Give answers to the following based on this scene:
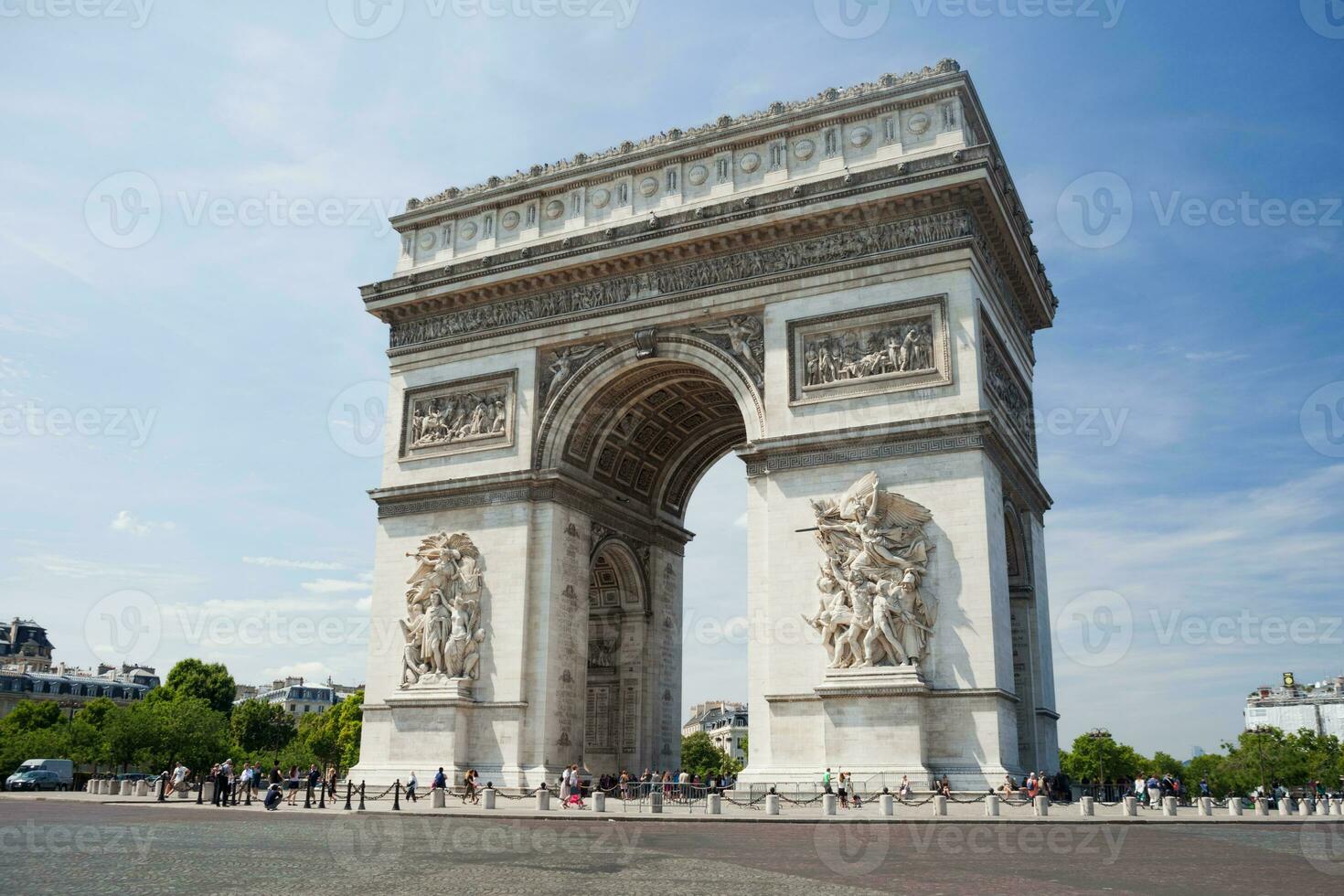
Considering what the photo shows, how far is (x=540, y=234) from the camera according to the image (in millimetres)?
32719

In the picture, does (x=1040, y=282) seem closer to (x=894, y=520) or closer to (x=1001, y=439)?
(x=1001, y=439)

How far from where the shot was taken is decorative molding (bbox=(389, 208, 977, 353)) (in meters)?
27.4

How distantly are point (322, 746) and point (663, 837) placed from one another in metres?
74.1

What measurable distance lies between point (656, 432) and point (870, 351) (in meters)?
9.55

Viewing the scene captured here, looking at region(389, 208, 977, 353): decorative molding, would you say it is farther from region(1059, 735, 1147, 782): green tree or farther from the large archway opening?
region(1059, 735, 1147, 782): green tree

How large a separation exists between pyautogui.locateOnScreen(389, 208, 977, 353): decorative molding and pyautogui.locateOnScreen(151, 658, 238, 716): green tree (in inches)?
1846

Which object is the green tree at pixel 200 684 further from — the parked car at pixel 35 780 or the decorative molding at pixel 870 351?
the decorative molding at pixel 870 351

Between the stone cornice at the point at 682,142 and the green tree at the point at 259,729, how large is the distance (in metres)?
61.9

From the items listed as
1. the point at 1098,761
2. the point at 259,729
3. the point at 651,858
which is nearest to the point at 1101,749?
the point at 1098,761

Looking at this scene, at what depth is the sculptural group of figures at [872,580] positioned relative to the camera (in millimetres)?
24953

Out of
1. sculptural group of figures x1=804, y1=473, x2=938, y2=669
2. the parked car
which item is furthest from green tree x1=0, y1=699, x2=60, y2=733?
sculptural group of figures x1=804, y1=473, x2=938, y2=669

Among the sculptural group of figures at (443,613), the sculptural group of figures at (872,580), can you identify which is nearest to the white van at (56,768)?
the sculptural group of figures at (443,613)

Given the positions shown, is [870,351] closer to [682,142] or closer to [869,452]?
[869,452]

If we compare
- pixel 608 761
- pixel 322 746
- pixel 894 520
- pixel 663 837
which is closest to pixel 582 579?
pixel 608 761
